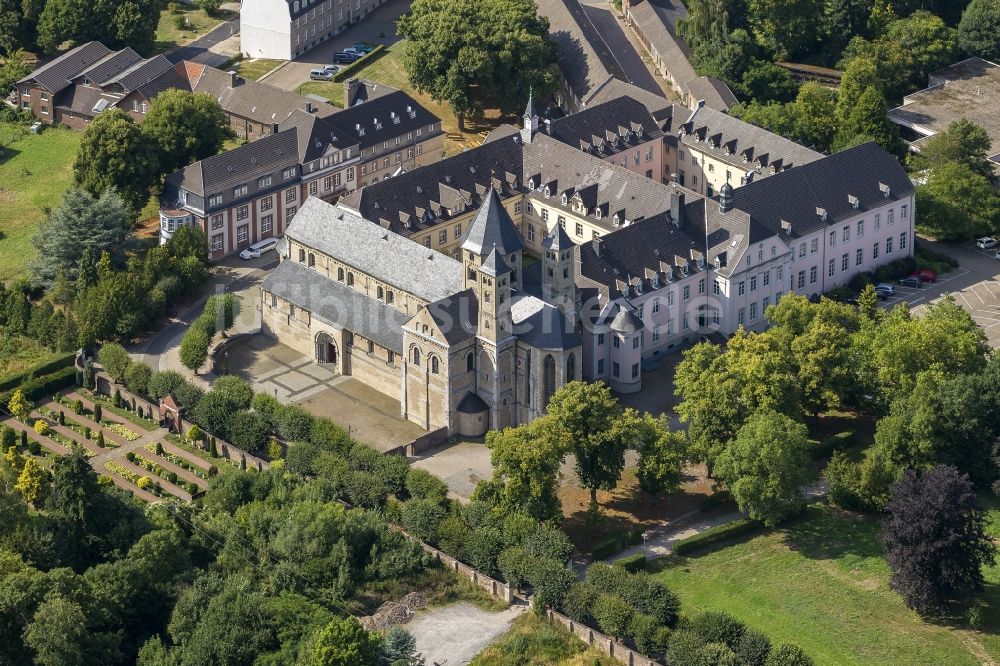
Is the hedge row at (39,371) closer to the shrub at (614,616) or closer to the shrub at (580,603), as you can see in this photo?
the shrub at (580,603)

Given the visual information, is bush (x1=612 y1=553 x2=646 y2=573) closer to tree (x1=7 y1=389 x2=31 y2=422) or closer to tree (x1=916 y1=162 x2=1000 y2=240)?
tree (x1=7 y1=389 x2=31 y2=422)

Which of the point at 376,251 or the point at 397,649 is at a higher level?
the point at 376,251

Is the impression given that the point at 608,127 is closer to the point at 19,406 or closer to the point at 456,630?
the point at 19,406

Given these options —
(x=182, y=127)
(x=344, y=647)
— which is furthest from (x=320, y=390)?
(x=344, y=647)

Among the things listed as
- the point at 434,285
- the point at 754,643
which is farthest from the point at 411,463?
the point at 754,643

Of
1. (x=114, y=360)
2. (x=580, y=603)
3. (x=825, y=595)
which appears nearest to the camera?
(x=580, y=603)

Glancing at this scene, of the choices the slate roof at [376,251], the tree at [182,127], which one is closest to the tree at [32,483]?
the slate roof at [376,251]
